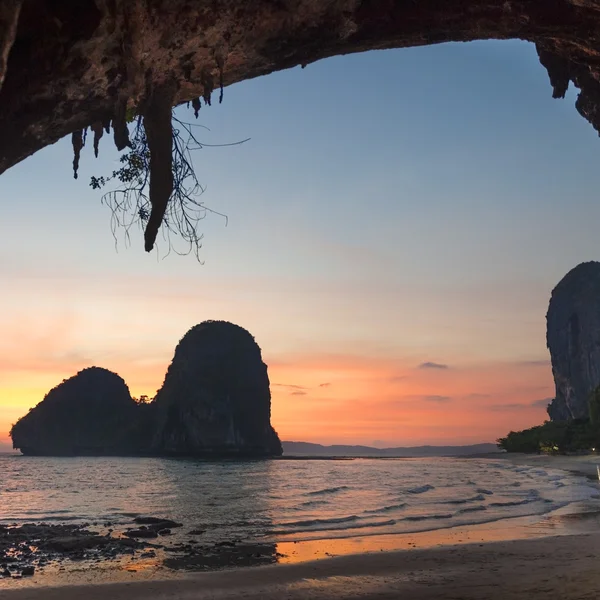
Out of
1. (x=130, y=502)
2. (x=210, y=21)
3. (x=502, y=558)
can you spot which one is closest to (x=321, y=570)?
(x=502, y=558)

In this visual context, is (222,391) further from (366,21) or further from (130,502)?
(366,21)

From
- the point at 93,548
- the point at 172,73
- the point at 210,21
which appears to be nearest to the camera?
the point at 210,21

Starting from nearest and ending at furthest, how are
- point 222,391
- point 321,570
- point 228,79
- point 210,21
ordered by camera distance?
point 210,21
point 228,79
point 321,570
point 222,391

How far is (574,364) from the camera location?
432 ft

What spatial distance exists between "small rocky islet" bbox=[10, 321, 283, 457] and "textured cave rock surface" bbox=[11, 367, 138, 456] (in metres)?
0.28

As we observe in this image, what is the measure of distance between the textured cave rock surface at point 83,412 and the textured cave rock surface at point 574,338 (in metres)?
113

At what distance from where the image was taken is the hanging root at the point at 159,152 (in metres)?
4.88

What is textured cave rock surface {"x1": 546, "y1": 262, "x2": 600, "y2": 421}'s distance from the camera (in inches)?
5027

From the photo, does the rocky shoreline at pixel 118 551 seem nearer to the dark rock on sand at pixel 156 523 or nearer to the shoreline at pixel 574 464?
the dark rock on sand at pixel 156 523

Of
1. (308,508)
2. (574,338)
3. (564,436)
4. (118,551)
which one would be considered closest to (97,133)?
(118,551)

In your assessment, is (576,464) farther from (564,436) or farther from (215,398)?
(215,398)

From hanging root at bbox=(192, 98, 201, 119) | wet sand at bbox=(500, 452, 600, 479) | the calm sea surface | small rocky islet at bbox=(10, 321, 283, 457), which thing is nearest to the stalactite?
hanging root at bbox=(192, 98, 201, 119)

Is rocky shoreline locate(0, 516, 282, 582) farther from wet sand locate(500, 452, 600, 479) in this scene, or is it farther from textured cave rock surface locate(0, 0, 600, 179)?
wet sand locate(500, 452, 600, 479)

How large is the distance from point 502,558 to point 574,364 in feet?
445
